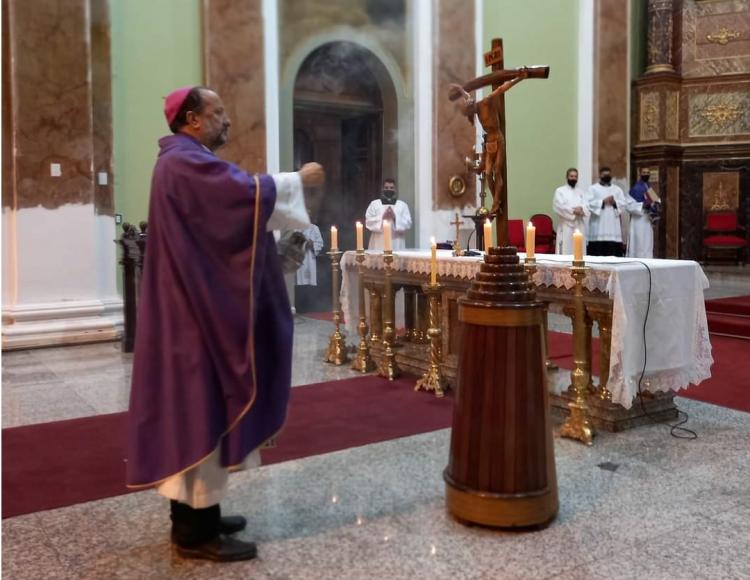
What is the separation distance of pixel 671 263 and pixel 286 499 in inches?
106

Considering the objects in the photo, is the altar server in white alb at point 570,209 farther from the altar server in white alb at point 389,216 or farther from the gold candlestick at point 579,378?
the gold candlestick at point 579,378

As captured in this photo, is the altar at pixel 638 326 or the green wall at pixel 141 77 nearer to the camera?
the altar at pixel 638 326

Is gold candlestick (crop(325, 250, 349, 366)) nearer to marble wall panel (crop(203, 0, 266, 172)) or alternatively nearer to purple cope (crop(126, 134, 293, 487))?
marble wall panel (crop(203, 0, 266, 172))

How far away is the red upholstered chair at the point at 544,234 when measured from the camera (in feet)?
38.6

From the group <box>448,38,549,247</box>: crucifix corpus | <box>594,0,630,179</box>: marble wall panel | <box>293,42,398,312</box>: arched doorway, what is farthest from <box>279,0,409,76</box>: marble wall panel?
<box>448,38,549,247</box>: crucifix corpus

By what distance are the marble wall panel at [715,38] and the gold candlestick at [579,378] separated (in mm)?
10673

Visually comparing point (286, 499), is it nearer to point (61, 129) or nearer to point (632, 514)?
point (632, 514)

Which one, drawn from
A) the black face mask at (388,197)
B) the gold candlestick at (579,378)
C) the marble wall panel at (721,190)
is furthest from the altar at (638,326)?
the marble wall panel at (721,190)

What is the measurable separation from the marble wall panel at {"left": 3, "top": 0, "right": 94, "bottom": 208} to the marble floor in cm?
523

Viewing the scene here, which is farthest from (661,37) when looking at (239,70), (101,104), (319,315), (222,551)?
(222,551)

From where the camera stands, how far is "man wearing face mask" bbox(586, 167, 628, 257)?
38.6 ft

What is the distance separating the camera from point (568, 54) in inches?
493

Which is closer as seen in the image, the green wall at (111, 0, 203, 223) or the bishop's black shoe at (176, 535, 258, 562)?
the bishop's black shoe at (176, 535, 258, 562)

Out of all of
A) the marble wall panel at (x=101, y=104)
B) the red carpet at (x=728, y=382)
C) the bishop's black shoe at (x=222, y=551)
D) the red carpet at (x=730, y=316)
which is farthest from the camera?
the marble wall panel at (x=101, y=104)
